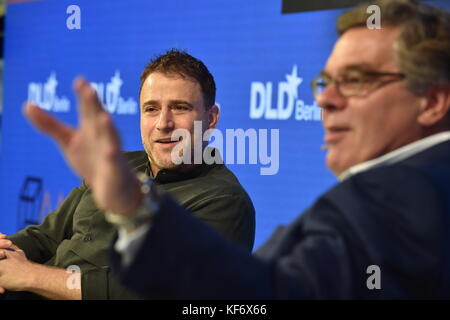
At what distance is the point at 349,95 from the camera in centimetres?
118

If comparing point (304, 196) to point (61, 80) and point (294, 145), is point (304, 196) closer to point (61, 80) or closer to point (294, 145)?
point (294, 145)

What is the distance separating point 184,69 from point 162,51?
1481 mm

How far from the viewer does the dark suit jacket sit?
0.94 metres

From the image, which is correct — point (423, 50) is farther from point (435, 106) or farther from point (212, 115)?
point (212, 115)

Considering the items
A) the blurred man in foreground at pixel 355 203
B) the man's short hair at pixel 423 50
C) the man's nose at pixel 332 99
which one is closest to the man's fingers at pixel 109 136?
the blurred man in foreground at pixel 355 203

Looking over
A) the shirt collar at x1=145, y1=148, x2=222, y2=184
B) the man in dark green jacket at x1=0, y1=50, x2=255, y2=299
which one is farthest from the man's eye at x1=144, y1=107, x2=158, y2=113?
the shirt collar at x1=145, y1=148, x2=222, y2=184

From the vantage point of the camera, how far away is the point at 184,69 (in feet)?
7.57

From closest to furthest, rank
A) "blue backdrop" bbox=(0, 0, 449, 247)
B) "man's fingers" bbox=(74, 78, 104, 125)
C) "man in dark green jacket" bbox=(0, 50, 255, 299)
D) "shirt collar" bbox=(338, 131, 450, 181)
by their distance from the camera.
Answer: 1. "man's fingers" bbox=(74, 78, 104, 125)
2. "shirt collar" bbox=(338, 131, 450, 181)
3. "man in dark green jacket" bbox=(0, 50, 255, 299)
4. "blue backdrop" bbox=(0, 0, 449, 247)

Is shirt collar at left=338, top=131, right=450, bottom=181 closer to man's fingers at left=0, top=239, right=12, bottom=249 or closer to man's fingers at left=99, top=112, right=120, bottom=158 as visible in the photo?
man's fingers at left=99, top=112, right=120, bottom=158

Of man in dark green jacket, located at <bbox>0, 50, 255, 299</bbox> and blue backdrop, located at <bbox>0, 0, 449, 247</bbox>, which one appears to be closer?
man in dark green jacket, located at <bbox>0, 50, 255, 299</bbox>

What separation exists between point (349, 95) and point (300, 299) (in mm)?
414

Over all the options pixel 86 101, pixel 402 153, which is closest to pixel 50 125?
pixel 86 101

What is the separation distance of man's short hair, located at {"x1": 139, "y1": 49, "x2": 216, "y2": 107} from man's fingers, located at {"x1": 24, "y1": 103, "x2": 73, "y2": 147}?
1.39 metres
